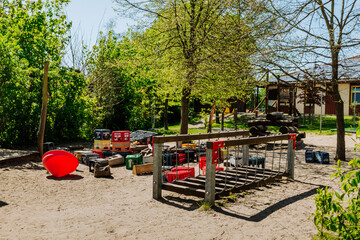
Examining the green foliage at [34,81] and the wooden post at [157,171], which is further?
the green foliage at [34,81]

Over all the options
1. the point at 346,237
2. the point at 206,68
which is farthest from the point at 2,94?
the point at 346,237

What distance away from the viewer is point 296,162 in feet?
34.2

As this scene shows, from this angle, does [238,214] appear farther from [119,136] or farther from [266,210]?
[119,136]

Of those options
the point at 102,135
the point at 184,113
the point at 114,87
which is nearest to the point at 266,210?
the point at 102,135

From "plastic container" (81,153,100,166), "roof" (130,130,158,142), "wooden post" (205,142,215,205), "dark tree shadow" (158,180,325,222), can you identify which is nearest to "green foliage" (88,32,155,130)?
"roof" (130,130,158,142)

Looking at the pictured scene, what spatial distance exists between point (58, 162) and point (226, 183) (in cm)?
430

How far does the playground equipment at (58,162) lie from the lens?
27.4 feet

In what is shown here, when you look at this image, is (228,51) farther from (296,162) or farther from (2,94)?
(2,94)

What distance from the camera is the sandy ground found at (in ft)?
14.3

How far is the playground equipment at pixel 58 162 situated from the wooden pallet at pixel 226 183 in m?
3.23

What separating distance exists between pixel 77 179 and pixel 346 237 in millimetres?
6494

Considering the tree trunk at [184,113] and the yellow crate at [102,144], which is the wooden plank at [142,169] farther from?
the tree trunk at [184,113]

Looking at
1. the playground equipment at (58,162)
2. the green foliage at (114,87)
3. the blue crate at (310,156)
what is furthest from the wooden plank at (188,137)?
the green foliage at (114,87)

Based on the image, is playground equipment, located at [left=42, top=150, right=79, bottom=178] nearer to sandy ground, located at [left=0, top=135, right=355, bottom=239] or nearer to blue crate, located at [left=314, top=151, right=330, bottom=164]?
sandy ground, located at [left=0, top=135, right=355, bottom=239]
